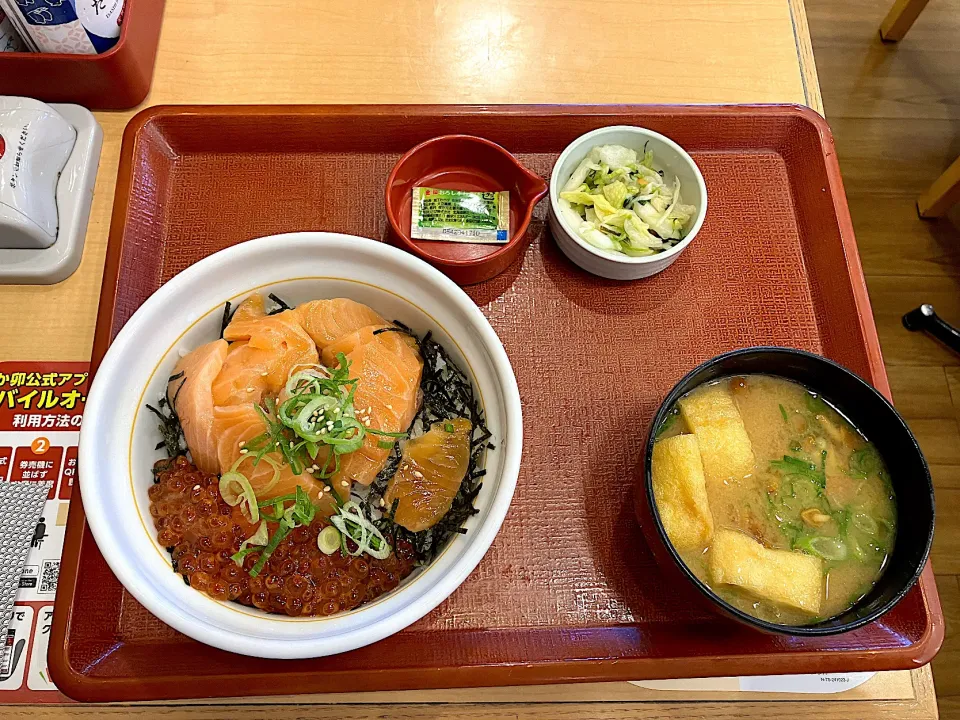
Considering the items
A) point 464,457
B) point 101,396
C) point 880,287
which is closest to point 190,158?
point 101,396

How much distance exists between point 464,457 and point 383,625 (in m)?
0.34

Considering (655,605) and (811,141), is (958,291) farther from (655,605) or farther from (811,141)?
(655,605)

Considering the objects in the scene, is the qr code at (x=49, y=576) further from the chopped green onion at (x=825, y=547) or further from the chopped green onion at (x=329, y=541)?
the chopped green onion at (x=825, y=547)

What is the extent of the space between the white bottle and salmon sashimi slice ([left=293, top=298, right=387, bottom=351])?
0.68m

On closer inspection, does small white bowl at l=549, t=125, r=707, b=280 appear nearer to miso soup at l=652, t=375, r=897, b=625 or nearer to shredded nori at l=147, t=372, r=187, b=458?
miso soup at l=652, t=375, r=897, b=625

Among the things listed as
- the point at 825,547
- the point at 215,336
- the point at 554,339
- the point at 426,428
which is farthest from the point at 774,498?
the point at 215,336

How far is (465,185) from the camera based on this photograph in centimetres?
169

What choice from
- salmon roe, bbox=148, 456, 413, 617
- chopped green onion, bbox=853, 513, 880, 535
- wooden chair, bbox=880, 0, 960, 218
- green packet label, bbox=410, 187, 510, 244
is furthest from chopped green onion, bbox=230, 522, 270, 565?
wooden chair, bbox=880, 0, 960, 218

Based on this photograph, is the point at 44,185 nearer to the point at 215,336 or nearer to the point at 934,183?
the point at 215,336

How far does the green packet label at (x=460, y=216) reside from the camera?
1.62 metres

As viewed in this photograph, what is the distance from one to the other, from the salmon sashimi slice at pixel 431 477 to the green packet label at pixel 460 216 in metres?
0.52

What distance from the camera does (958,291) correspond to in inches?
115

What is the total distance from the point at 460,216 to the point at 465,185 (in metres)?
0.11

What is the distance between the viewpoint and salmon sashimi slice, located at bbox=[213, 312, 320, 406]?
1.30m
